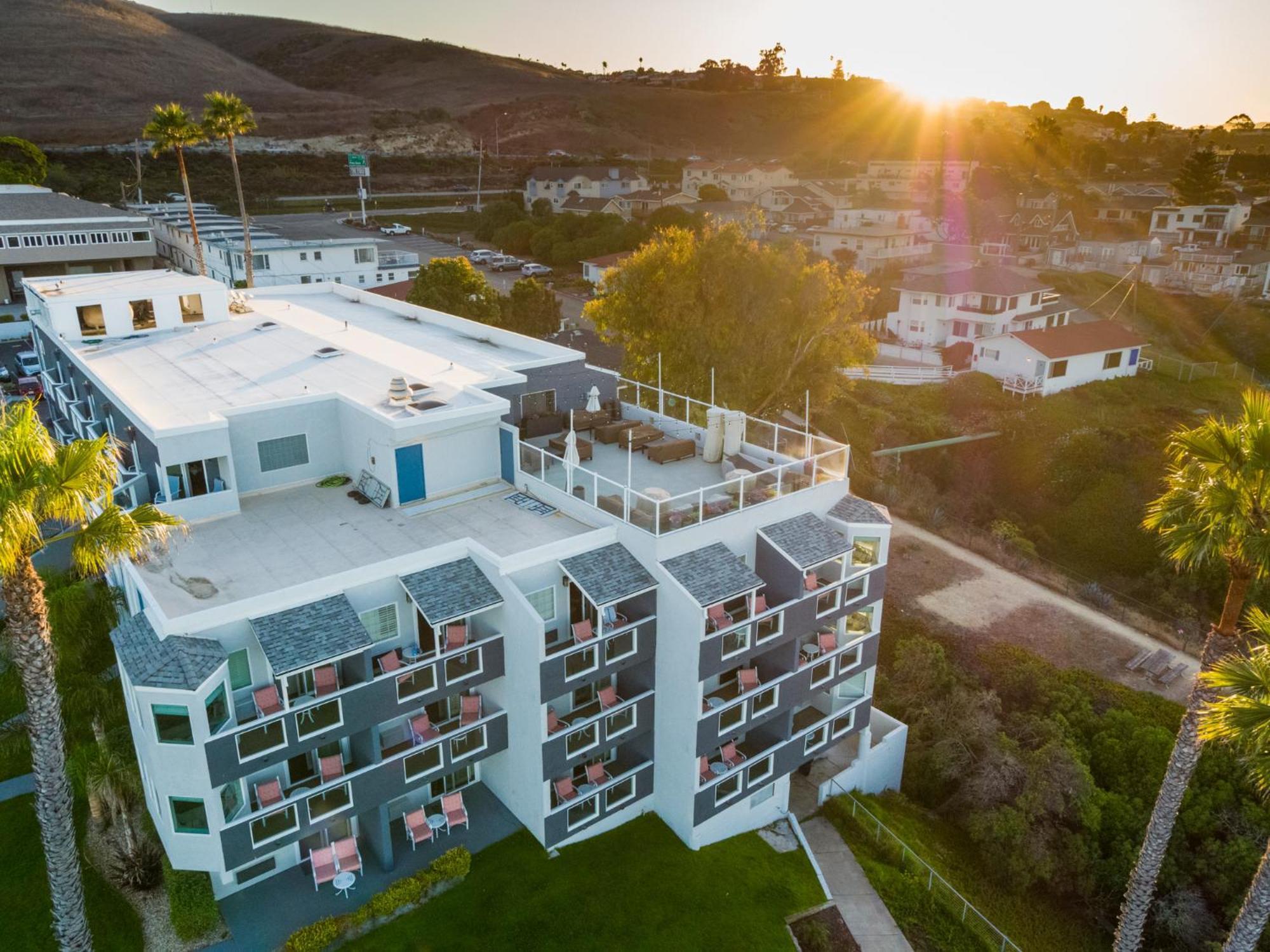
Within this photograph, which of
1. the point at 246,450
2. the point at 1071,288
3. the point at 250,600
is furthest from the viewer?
the point at 1071,288

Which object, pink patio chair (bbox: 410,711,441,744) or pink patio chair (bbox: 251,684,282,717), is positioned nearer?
pink patio chair (bbox: 251,684,282,717)

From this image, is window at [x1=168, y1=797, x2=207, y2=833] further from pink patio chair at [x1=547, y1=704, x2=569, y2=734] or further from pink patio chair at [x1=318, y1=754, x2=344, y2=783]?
pink patio chair at [x1=547, y1=704, x2=569, y2=734]

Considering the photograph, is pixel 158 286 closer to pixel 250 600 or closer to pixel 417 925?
pixel 250 600

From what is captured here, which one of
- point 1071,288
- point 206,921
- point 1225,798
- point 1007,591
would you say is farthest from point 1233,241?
point 206,921

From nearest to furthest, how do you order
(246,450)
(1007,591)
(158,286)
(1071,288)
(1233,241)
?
1. (246,450)
2. (158,286)
3. (1007,591)
4. (1071,288)
5. (1233,241)

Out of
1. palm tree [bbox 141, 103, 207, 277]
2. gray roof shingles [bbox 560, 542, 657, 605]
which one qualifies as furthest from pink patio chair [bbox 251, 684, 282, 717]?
palm tree [bbox 141, 103, 207, 277]

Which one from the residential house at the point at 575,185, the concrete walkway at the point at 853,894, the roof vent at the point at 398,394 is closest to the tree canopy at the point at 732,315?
the roof vent at the point at 398,394

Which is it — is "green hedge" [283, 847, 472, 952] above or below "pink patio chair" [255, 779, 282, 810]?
below
